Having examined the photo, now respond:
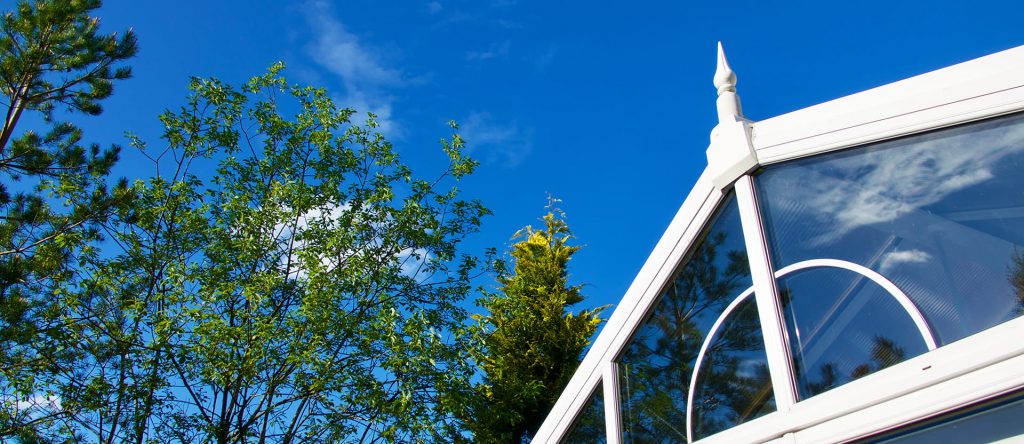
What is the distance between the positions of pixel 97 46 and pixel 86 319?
456 cm

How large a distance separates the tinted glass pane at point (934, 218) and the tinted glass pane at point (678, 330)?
0.39m

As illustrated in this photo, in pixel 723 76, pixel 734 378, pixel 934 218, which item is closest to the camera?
pixel 934 218

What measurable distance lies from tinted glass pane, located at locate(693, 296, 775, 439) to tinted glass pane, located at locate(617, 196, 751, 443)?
0.11 meters

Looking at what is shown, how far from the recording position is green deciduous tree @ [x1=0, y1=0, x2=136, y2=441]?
8883mm

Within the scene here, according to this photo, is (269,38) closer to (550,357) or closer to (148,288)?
(148,288)

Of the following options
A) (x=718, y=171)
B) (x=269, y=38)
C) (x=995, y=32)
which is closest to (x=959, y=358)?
(x=718, y=171)

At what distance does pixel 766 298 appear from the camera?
3.15 m

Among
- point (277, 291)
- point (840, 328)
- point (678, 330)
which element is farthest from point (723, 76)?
point (277, 291)

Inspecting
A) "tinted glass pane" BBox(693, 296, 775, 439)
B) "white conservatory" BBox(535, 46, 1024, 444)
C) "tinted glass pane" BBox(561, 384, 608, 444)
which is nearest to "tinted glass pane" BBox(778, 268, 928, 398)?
"white conservatory" BBox(535, 46, 1024, 444)

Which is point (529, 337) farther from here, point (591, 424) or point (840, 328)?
point (840, 328)

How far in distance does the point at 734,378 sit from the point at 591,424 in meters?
1.51

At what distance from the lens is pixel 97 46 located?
36.3 ft

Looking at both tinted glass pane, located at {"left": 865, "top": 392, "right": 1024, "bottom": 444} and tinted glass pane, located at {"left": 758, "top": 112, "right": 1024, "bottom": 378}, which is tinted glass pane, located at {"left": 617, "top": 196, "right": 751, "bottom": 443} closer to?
tinted glass pane, located at {"left": 758, "top": 112, "right": 1024, "bottom": 378}

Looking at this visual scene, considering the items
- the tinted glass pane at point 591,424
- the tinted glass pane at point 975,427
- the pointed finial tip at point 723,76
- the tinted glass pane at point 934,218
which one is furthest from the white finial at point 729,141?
the tinted glass pane at point 591,424
